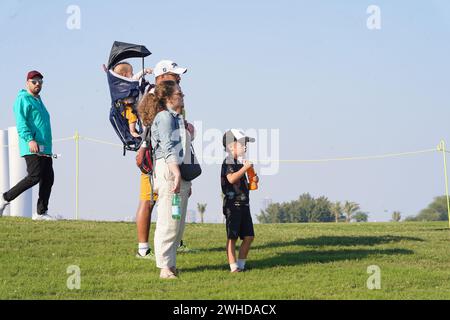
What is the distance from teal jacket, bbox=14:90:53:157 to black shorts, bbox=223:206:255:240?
4.54m

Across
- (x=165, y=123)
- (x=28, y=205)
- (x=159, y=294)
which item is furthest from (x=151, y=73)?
(x=28, y=205)

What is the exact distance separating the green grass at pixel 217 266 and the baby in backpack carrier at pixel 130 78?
1660mm

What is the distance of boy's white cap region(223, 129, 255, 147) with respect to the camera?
828cm

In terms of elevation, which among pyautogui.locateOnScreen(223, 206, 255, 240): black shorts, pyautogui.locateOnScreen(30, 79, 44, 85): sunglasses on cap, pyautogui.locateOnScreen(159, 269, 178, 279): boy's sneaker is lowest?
pyautogui.locateOnScreen(159, 269, 178, 279): boy's sneaker

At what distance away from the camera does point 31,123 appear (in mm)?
11680

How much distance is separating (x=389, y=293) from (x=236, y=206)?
2.05 metres

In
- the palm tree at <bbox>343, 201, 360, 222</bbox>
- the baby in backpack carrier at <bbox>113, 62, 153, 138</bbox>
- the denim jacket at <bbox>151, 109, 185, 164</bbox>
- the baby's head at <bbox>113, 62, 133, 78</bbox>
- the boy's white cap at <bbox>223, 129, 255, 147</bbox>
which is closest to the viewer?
the denim jacket at <bbox>151, 109, 185, 164</bbox>

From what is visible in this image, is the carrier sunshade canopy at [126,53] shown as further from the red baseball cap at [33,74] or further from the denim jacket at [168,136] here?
the red baseball cap at [33,74]

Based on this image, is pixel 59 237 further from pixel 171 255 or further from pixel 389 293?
pixel 389 293

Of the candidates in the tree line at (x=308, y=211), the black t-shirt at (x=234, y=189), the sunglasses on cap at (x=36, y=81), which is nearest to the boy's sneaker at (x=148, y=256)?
the black t-shirt at (x=234, y=189)

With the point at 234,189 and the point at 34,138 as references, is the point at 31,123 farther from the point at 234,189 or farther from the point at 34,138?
the point at 234,189

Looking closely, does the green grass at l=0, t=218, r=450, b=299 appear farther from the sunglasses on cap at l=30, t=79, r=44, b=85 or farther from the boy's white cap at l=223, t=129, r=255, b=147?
the sunglasses on cap at l=30, t=79, r=44, b=85

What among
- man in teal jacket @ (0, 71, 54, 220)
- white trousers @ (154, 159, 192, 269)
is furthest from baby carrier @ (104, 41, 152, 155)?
man in teal jacket @ (0, 71, 54, 220)
